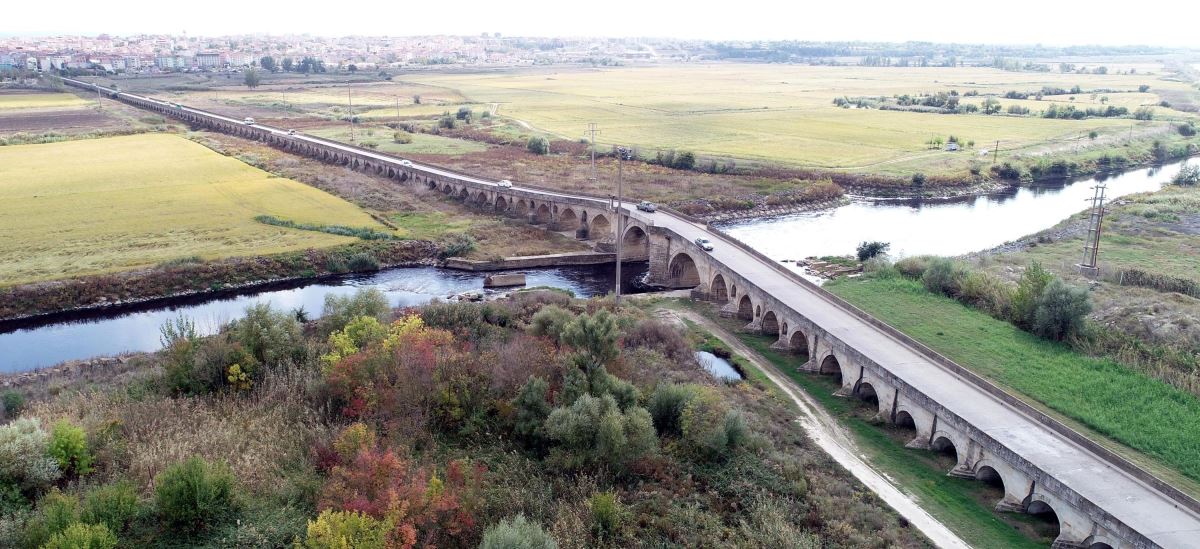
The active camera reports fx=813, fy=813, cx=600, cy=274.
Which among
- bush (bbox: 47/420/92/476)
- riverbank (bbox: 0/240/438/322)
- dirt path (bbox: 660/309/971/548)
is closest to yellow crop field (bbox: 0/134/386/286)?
riverbank (bbox: 0/240/438/322)

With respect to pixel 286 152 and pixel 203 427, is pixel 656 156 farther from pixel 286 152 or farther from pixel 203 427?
pixel 203 427


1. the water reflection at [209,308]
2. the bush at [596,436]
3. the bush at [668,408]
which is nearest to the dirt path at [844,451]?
the bush at [668,408]

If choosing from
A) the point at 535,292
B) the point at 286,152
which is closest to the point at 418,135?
the point at 286,152

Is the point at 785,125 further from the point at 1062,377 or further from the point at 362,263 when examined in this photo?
the point at 1062,377

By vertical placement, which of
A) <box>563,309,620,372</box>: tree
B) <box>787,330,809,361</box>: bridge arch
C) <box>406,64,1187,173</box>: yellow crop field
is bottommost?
<box>787,330,809,361</box>: bridge arch

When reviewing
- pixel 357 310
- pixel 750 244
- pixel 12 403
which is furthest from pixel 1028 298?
pixel 12 403

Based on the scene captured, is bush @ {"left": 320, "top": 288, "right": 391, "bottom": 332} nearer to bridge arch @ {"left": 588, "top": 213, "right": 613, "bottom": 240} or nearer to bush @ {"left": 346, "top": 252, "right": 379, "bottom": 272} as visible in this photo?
bush @ {"left": 346, "top": 252, "right": 379, "bottom": 272}
